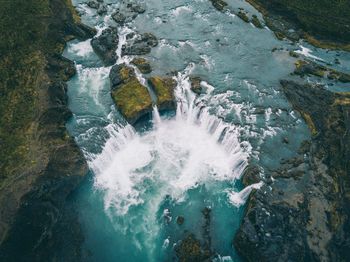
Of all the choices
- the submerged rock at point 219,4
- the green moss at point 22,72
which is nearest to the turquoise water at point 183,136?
the submerged rock at point 219,4

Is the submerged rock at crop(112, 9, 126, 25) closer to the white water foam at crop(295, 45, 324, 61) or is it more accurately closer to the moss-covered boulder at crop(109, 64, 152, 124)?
the moss-covered boulder at crop(109, 64, 152, 124)

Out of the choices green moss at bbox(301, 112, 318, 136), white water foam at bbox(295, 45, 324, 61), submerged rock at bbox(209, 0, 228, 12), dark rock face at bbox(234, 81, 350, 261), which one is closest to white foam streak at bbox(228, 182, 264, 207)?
dark rock face at bbox(234, 81, 350, 261)

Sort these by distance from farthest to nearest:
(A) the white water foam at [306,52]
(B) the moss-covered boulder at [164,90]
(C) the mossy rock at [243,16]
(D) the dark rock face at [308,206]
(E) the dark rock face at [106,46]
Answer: (C) the mossy rock at [243,16] → (A) the white water foam at [306,52] → (E) the dark rock face at [106,46] → (B) the moss-covered boulder at [164,90] → (D) the dark rock face at [308,206]

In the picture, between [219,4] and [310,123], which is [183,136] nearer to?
[310,123]

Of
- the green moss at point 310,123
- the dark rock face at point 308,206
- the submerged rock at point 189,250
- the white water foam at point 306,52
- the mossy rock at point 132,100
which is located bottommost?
the submerged rock at point 189,250

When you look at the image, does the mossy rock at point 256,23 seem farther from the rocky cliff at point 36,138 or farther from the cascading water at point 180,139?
the rocky cliff at point 36,138

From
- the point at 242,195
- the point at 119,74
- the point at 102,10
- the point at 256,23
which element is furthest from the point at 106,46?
the point at 242,195

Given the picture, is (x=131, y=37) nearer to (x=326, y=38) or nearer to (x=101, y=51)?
(x=101, y=51)
